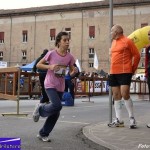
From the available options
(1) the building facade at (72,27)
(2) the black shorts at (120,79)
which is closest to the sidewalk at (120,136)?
(2) the black shorts at (120,79)

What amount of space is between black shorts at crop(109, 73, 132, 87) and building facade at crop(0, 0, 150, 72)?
48.5 metres

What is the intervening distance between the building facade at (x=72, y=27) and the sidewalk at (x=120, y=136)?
4885 centimetres

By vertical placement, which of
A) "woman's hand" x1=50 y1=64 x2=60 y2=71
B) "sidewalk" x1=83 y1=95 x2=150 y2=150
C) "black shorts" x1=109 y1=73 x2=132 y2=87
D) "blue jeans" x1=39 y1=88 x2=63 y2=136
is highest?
"woman's hand" x1=50 y1=64 x2=60 y2=71

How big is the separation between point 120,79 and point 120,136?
1.45 metres

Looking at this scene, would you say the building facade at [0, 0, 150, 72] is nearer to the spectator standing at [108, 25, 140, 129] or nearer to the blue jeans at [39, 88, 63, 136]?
the spectator standing at [108, 25, 140, 129]

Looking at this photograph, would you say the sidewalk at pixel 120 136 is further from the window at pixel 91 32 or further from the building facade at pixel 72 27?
the window at pixel 91 32

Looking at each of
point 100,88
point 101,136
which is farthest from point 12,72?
point 100,88

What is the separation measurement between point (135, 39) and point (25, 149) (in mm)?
9186

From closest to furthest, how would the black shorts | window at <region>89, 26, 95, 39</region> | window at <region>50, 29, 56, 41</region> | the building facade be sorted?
the black shorts < the building facade < window at <region>89, 26, 95, 39</region> < window at <region>50, 29, 56, 41</region>

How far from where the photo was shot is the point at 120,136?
7379 mm

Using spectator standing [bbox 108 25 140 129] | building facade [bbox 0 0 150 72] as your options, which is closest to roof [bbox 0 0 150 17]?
building facade [bbox 0 0 150 72]

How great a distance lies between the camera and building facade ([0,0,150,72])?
59.7 metres

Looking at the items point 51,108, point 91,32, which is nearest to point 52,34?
point 91,32

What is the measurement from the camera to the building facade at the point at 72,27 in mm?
59656
